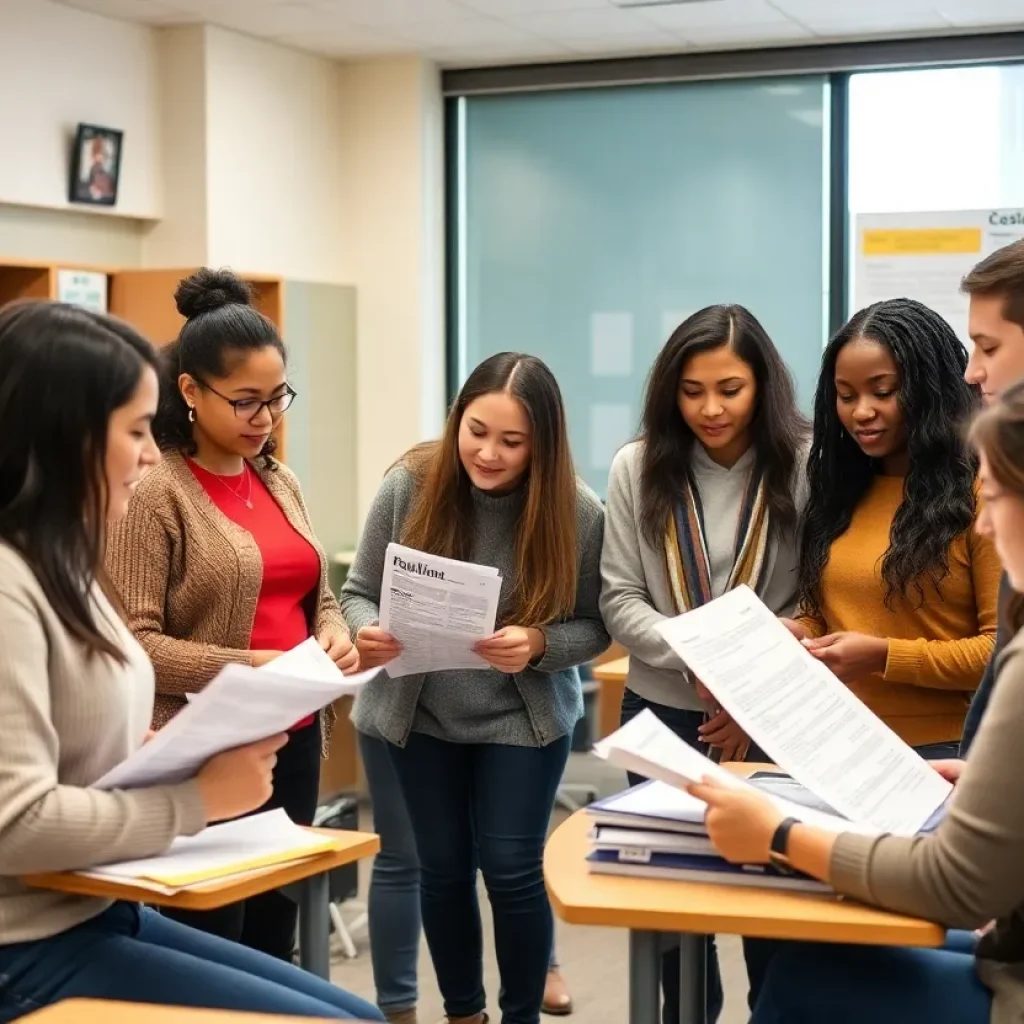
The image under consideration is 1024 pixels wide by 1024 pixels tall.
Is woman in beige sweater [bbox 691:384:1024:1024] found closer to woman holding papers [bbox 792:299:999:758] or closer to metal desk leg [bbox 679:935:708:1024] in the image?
metal desk leg [bbox 679:935:708:1024]

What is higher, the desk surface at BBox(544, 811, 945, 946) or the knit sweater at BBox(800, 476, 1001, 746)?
the knit sweater at BBox(800, 476, 1001, 746)

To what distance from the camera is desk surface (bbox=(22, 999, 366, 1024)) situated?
5.05 ft

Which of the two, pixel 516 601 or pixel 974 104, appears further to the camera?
pixel 974 104

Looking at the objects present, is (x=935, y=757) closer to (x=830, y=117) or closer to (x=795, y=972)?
(x=795, y=972)

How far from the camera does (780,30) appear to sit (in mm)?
5562

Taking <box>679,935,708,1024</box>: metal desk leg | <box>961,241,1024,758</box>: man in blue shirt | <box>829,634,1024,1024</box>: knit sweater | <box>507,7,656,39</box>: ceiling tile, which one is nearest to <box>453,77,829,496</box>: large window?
<box>507,7,656,39</box>: ceiling tile

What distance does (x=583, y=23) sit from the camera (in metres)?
5.47

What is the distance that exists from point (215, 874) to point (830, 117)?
15.7 feet

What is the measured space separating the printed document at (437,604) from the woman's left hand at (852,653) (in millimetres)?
568

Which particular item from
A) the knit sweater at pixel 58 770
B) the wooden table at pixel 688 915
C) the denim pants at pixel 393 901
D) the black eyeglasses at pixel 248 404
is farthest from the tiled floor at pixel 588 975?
the knit sweater at pixel 58 770

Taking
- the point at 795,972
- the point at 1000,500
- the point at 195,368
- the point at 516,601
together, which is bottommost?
the point at 795,972

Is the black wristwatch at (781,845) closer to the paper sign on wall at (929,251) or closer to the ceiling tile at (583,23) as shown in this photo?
the paper sign on wall at (929,251)

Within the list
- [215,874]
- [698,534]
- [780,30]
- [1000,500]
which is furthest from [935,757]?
[780,30]

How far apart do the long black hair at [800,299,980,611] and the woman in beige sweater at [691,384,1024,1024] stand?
781 mm
